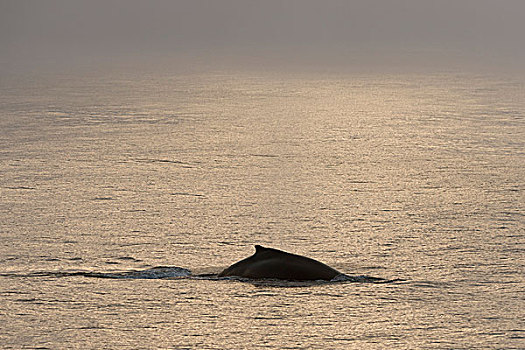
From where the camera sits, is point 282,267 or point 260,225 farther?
point 260,225

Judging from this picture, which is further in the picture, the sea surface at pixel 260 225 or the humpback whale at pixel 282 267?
the humpback whale at pixel 282 267

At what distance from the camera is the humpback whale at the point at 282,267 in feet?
24.7

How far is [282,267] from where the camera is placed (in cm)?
753

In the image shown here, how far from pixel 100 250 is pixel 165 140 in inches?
269

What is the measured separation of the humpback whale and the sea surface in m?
0.12

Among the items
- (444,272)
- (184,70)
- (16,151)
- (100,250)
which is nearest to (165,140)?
(16,151)

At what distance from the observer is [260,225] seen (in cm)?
954

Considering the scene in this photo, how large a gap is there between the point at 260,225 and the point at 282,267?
6.66ft

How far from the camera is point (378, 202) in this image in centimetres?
1059

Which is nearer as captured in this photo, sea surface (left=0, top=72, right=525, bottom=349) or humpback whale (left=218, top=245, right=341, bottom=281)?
sea surface (left=0, top=72, right=525, bottom=349)

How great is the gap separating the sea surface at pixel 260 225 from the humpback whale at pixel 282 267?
0.12 m

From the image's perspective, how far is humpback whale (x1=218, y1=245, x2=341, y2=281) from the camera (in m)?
7.52

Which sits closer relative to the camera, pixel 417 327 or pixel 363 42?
pixel 417 327

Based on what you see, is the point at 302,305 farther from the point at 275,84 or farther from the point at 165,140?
the point at 275,84
